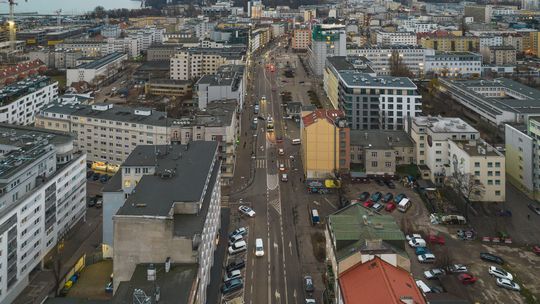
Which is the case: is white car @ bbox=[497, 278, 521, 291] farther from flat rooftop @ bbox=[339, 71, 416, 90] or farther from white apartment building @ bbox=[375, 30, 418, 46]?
white apartment building @ bbox=[375, 30, 418, 46]

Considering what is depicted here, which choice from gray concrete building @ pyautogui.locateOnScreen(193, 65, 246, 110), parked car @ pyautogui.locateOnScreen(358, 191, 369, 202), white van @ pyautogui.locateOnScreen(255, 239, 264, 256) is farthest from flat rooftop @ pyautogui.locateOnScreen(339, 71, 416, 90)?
white van @ pyautogui.locateOnScreen(255, 239, 264, 256)

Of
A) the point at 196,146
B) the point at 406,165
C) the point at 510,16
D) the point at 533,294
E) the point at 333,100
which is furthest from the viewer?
the point at 510,16

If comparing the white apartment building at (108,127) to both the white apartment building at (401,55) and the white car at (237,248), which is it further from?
the white apartment building at (401,55)

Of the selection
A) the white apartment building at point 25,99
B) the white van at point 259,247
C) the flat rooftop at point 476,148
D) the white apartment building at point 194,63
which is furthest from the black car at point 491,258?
the white apartment building at point 194,63

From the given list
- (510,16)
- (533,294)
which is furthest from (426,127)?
(510,16)

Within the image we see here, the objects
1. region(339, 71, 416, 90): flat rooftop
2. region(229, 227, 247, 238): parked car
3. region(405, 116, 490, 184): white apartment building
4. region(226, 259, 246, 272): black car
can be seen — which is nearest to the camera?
region(226, 259, 246, 272): black car

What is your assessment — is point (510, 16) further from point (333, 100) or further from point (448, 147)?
point (448, 147)
